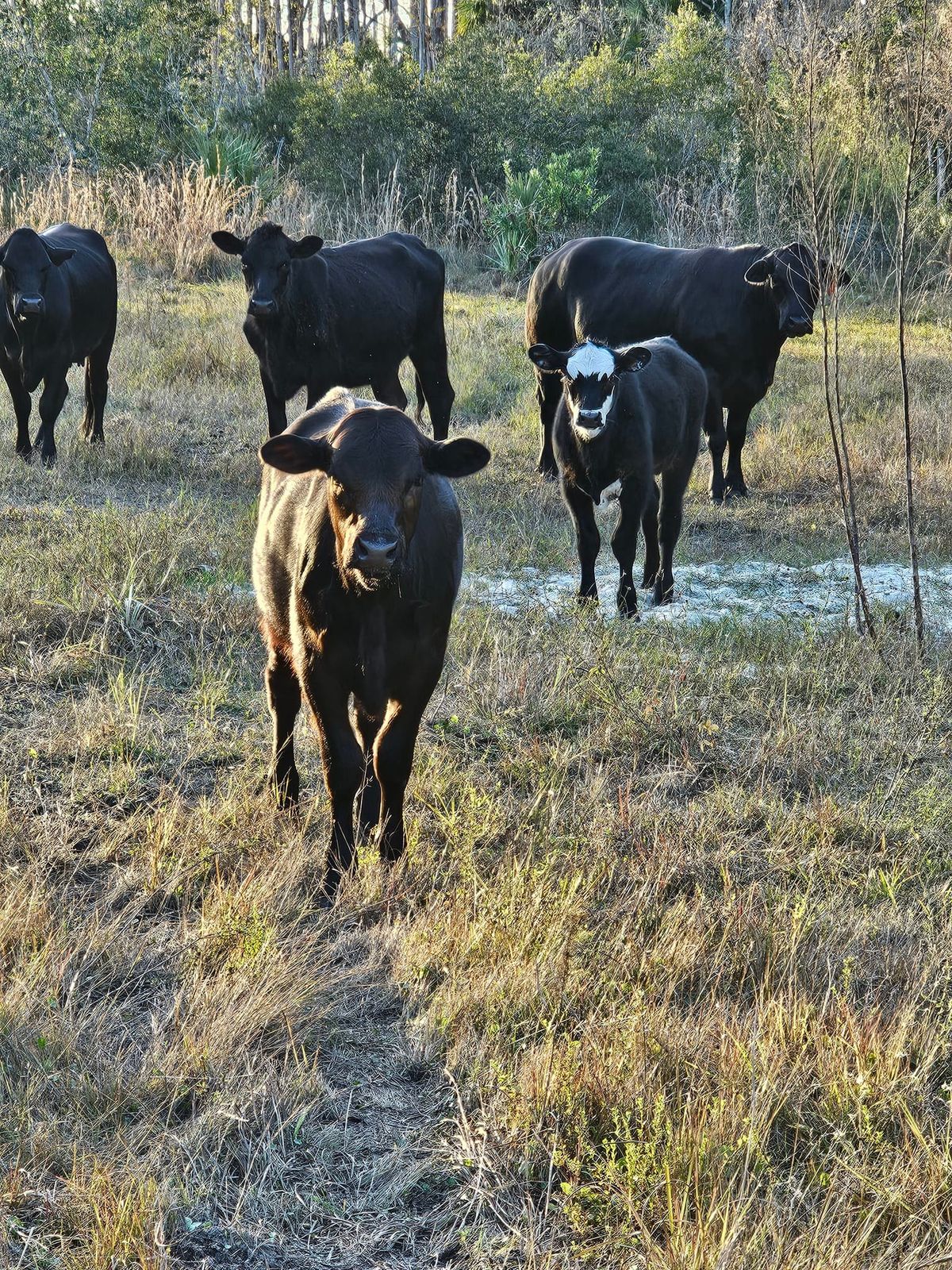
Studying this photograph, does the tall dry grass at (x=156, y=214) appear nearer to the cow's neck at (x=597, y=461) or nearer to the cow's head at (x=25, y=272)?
the cow's head at (x=25, y=272)

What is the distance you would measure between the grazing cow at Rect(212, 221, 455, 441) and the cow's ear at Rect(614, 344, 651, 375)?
371 cm

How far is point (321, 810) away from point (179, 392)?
8.85 metres

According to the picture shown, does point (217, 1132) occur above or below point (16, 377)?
below

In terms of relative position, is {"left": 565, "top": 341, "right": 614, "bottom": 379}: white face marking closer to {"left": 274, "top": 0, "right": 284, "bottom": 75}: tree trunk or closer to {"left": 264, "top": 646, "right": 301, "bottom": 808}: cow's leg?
{"left": 264, "top": 646, "right": 301, "bottom": 808}: cow's leg

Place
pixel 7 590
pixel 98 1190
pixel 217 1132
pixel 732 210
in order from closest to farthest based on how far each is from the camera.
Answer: pixel 98 1190
pixel 217 1132
pixel 7 590
pixel 732 210

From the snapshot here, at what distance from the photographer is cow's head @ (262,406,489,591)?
11.9 feet

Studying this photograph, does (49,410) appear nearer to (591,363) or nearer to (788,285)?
(591,363)

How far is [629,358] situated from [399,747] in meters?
3.76

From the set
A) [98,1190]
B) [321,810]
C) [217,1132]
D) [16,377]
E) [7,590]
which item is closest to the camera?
[98,1190]

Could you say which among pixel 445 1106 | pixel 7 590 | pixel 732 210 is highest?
pixel 732 210

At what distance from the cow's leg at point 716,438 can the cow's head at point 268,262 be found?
3.39 metres

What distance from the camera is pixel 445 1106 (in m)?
3.22

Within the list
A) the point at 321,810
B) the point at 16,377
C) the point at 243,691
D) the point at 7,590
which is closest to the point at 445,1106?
the point at 321,810

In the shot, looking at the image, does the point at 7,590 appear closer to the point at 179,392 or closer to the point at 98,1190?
the point at 98,1190
